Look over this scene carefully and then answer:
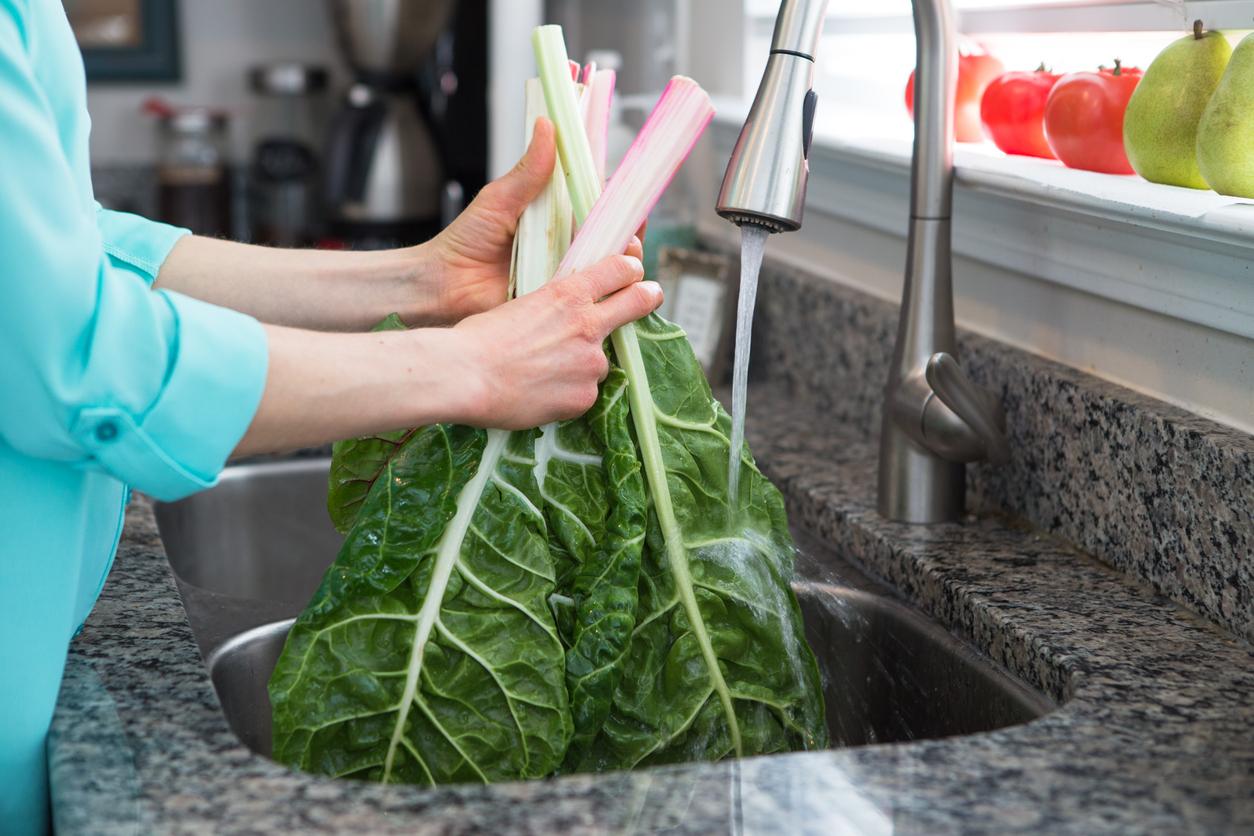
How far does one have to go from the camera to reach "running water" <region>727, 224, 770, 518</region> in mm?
883

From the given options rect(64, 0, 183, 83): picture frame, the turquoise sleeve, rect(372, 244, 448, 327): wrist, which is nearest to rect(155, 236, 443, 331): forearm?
rect(372, 244, 448, 327): wrist

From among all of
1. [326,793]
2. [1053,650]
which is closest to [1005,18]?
[1053,650]

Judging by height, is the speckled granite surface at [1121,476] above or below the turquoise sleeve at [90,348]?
below

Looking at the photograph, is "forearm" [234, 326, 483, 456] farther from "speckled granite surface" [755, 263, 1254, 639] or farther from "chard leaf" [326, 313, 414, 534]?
"speckled granite surface" [755, 263, 1254, 639]

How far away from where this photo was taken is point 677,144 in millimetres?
992

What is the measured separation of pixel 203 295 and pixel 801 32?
0.54 metres

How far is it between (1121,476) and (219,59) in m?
2.56

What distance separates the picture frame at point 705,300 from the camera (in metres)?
1.62

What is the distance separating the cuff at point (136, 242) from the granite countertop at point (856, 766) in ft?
0.91

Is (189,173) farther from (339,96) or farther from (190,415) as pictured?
(190,415)

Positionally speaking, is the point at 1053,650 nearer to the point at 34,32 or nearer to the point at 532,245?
the point at 532,245

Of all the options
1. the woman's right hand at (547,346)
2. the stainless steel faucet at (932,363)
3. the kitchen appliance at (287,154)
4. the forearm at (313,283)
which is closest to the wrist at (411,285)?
the forearm at (313,283)

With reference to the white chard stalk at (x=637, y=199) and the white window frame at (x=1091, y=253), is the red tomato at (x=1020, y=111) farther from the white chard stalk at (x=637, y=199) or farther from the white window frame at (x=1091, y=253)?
the white chard stalk at (x=637, y=199)

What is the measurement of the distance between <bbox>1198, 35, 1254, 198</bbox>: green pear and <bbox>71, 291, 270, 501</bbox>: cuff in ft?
2.06
